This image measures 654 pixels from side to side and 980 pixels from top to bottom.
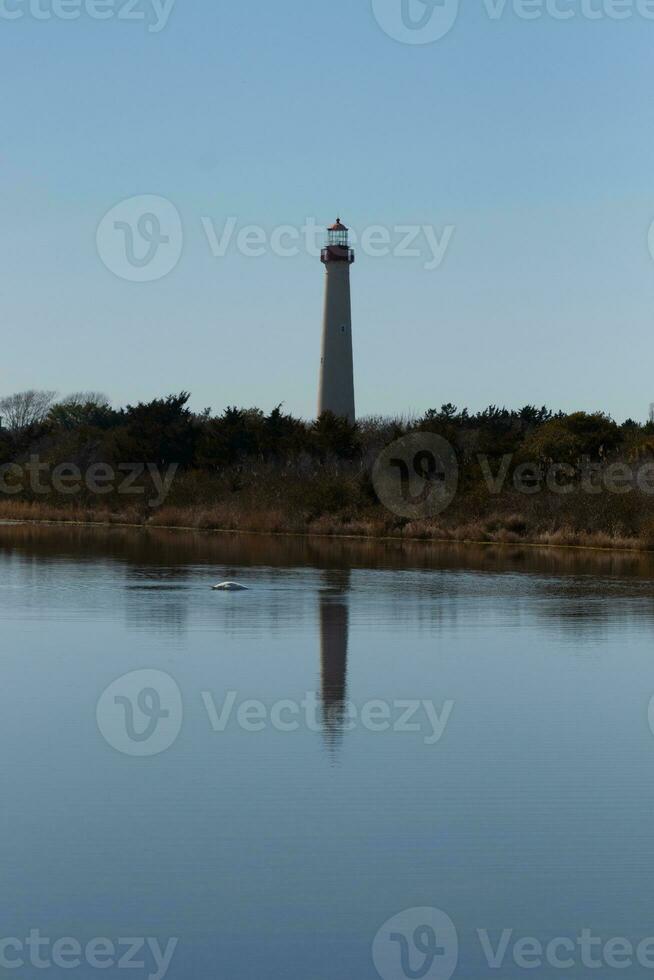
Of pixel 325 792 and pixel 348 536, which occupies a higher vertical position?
pixel 348 536

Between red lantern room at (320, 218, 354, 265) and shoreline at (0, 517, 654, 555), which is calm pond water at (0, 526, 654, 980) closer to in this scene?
shoreline at (0, 517, 654, 555)

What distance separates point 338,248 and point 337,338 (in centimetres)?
364

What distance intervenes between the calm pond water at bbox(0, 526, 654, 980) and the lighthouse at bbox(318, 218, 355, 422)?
40.6m

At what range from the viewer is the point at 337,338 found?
62500 millimetres

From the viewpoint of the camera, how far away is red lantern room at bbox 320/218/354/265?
62969 mm

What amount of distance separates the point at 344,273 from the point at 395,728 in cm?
5118

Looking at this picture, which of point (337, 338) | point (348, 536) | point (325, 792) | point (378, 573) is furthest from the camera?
point (337, 338)

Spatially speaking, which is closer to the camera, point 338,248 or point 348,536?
point 348,536

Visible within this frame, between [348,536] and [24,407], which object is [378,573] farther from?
[24,407]

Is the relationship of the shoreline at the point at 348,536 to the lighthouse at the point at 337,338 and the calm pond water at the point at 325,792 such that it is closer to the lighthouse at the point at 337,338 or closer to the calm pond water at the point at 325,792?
the lighthouse at the point at 337,338

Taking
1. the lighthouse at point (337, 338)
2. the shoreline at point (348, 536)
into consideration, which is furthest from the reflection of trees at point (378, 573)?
the lighthouse at point (337, 338)

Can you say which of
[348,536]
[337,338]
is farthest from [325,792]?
[337,338]

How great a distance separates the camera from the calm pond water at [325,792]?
788cm

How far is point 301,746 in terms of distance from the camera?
40.5 ft
